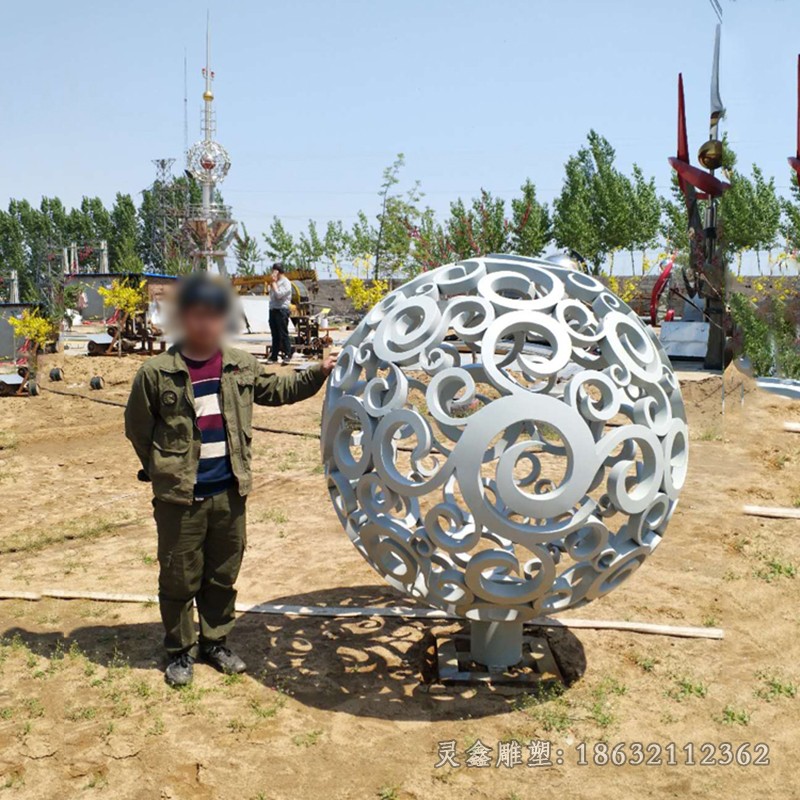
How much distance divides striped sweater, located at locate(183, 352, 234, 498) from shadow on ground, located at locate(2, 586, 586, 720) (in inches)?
43.0

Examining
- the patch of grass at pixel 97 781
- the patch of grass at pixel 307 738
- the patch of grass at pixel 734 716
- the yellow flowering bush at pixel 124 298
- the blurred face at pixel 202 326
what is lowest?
the patch of grass at pixel 734 716

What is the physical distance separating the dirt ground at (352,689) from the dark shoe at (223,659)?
77mm

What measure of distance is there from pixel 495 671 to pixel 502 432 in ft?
→ 4.37

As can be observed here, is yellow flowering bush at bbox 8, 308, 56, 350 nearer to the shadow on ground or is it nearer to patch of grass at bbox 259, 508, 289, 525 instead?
patch of grass at bbox 259, 508, 289, 525

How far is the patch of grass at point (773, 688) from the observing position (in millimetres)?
4348

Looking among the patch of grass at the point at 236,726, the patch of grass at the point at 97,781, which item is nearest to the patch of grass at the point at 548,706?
the patch of grass at the point at 236,726

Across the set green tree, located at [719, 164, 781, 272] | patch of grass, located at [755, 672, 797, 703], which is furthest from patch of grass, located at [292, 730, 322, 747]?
green tree, located at [719, 164, 781, 272]

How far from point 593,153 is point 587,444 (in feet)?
143

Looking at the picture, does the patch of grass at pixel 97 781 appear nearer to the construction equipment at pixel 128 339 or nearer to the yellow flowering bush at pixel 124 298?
the construction equipment at pixel 128 339

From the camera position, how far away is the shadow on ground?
4.24m

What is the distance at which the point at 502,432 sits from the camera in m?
4.13

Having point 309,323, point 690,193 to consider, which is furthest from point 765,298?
point 309,323

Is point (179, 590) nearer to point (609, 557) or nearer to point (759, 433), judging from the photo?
point (609, 557)

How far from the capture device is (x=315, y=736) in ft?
12.8
